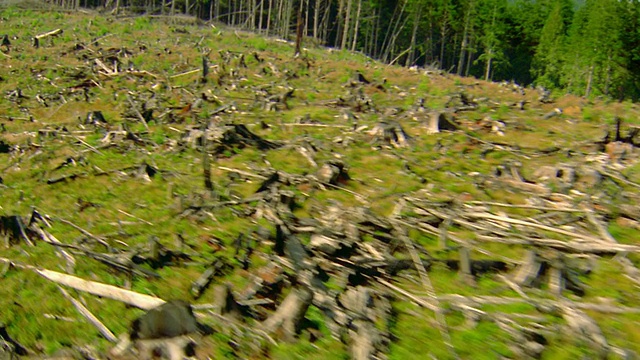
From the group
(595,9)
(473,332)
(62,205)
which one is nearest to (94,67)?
(62,205)

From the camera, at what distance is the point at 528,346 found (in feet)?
13.0

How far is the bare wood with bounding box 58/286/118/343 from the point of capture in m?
4.21

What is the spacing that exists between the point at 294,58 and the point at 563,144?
12.9 meters

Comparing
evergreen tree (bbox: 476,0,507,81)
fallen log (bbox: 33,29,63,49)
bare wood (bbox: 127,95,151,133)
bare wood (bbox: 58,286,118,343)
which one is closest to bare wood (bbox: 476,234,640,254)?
bare wood (bbox: 58,286,118,343)

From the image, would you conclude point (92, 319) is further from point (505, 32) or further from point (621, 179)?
point (505, 32)

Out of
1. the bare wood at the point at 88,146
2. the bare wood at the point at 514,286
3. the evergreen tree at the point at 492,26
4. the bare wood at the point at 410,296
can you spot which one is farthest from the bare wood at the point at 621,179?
the evergreen tree at the point at 492,26

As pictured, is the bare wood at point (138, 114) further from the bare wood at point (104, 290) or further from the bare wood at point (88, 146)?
the bare wood at point (104, 290)

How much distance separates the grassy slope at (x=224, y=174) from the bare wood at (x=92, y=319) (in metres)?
0.07

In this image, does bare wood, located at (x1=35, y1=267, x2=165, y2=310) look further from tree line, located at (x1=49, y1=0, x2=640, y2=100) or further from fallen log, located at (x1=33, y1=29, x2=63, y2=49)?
tree line, located at (x1=49, y1=0, x2=640, y2=100)

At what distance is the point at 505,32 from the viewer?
54.8 metres

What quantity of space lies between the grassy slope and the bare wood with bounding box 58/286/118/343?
0.07m

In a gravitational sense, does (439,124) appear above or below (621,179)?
above

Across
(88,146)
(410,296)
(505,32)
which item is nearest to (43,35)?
(88,146)

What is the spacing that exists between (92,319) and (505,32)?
57748 mm
